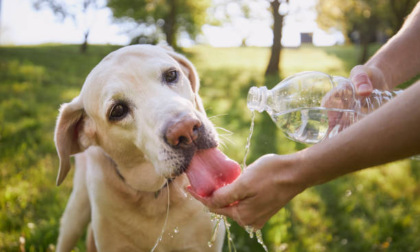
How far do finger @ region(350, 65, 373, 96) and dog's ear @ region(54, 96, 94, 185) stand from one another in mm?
1721

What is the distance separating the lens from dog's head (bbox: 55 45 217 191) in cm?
183

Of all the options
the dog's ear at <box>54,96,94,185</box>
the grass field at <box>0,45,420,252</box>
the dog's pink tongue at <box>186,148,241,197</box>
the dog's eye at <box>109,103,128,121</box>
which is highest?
the dog's eye at <box>109,103,128,121</box>

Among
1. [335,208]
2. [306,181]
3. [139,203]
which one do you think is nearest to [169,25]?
[335,208]

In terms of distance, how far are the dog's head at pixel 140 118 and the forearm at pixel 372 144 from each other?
59 centimetres

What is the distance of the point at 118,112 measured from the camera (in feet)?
7.09

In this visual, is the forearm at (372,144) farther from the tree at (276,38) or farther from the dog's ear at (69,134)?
the tree at (276,38)

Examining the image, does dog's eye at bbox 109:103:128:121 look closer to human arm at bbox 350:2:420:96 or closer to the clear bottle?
the clear bottle

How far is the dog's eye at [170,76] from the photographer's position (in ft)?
7.36

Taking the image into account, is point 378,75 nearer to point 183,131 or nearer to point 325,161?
point 325,161

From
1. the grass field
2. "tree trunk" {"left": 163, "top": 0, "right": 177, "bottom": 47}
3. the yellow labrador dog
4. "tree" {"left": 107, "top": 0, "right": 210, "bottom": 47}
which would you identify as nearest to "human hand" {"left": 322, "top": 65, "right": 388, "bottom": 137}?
the grass field

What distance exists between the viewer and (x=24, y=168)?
4637 millimetres

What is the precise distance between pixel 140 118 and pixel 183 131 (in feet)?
1.37

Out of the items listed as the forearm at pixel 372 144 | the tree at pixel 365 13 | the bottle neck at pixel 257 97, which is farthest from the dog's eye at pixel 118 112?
the tree at pixel 365 13

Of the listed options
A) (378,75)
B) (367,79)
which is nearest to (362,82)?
(367,79)
